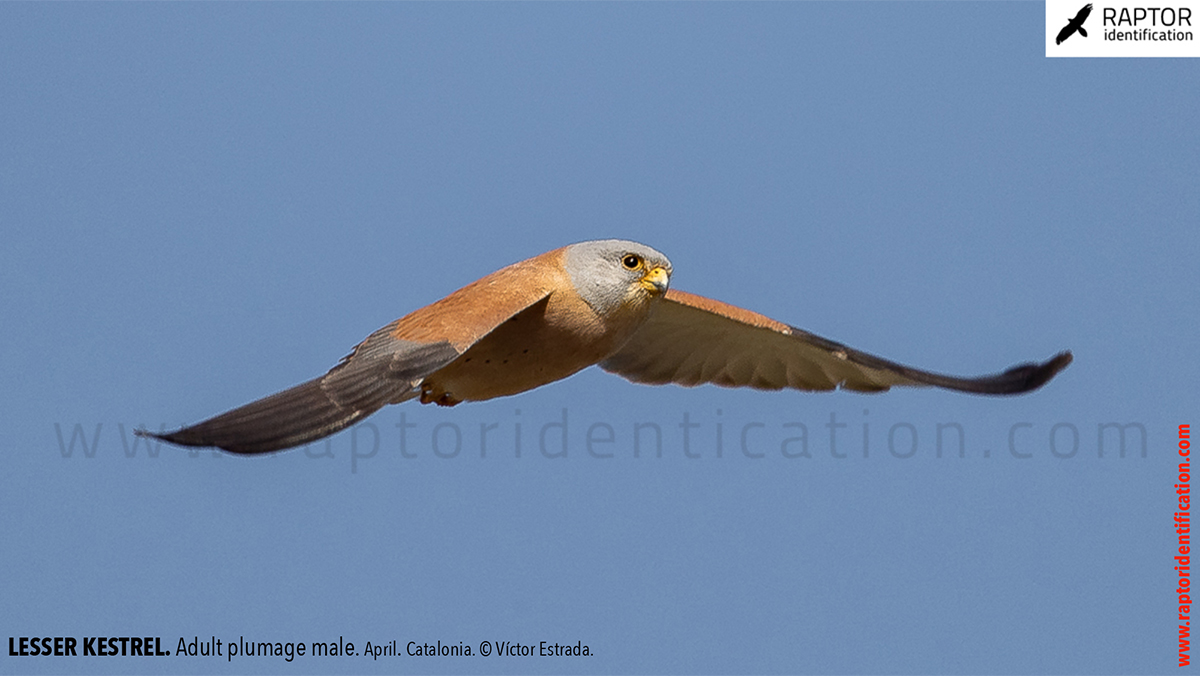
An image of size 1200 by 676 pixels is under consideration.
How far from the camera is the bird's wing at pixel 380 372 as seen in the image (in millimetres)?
7984

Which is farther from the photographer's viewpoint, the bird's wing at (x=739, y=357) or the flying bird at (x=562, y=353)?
the bird's wing at (x=739, y=357)

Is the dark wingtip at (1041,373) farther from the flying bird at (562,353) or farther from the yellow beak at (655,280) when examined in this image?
the yellow beak at (655,280)

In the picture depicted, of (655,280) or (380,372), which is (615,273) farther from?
(380,372)

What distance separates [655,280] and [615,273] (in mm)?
327

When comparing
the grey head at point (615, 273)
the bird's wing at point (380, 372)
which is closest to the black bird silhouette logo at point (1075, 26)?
the grey head at point (615, 273)

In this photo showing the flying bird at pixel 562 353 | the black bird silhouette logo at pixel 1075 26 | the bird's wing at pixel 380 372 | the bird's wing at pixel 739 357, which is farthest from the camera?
the black bird silhouette logo at pixel 1075 26

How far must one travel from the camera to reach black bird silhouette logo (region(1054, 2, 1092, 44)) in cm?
1450

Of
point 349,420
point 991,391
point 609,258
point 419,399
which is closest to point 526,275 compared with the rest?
point 609,258

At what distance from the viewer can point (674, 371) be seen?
12.8m

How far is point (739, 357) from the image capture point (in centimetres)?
1291

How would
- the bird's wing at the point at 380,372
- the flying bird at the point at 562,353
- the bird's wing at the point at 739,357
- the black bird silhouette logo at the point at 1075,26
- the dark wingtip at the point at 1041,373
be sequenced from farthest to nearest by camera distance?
the black bird silhouette logo at the point at 1075,26, the bird's wing at the point at 739,357, the dark wingtip at the point at 1041,373, the flying bird at the point at 562,353, the bird's wing at the point at 380,372

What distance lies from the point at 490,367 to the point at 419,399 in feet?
2.65

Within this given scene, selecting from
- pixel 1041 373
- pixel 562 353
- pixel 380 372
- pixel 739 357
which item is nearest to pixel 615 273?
pixel 562 353

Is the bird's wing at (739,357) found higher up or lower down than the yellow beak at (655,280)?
lower down
